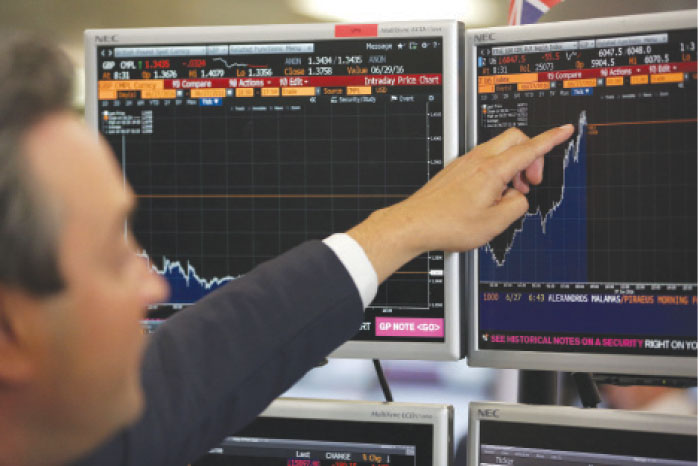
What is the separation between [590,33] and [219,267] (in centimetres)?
62

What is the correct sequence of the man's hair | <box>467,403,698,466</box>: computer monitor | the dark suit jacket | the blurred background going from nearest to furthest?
1. the man's hair
2. the dark suit jacket
3. <box>467,403,698,466</box>: computer monitor
4. the blurred background

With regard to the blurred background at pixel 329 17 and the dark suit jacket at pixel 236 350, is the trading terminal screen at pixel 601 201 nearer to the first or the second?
the dark suit jacket at pixel 236 350

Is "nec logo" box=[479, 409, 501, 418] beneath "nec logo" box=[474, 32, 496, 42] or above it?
beneath

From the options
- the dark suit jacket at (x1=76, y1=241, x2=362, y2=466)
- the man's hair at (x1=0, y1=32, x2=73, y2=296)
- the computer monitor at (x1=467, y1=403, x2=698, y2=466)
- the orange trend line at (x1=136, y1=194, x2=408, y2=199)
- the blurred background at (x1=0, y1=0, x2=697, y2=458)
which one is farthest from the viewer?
the blurred background at (x1=0, y1=0, x2=697, y2=458)

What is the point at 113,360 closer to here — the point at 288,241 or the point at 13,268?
the point at 13,268

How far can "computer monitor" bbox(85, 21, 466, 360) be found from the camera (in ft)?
3.32

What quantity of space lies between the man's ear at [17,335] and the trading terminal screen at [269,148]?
0.61 metres

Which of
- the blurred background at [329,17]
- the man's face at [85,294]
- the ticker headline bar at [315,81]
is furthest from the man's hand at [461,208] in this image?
the blurred background at [329,17]

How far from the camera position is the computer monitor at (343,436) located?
995 mm

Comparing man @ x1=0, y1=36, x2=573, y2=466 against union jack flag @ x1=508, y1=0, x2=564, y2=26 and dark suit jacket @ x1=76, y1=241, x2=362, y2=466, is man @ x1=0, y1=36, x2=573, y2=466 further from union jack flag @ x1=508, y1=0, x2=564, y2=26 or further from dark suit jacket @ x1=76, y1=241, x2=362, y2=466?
union jack flag @ x1=508, y1=0, x2=564, y2=26

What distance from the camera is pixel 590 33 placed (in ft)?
3.13

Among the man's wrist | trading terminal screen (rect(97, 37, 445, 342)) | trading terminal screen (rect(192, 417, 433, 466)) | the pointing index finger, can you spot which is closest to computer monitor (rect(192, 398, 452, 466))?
trading terminal screen (rect(192, 417, 433, 466))

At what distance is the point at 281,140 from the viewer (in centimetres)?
105

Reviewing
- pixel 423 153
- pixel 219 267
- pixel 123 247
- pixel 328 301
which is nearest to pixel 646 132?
pixel 423 153
